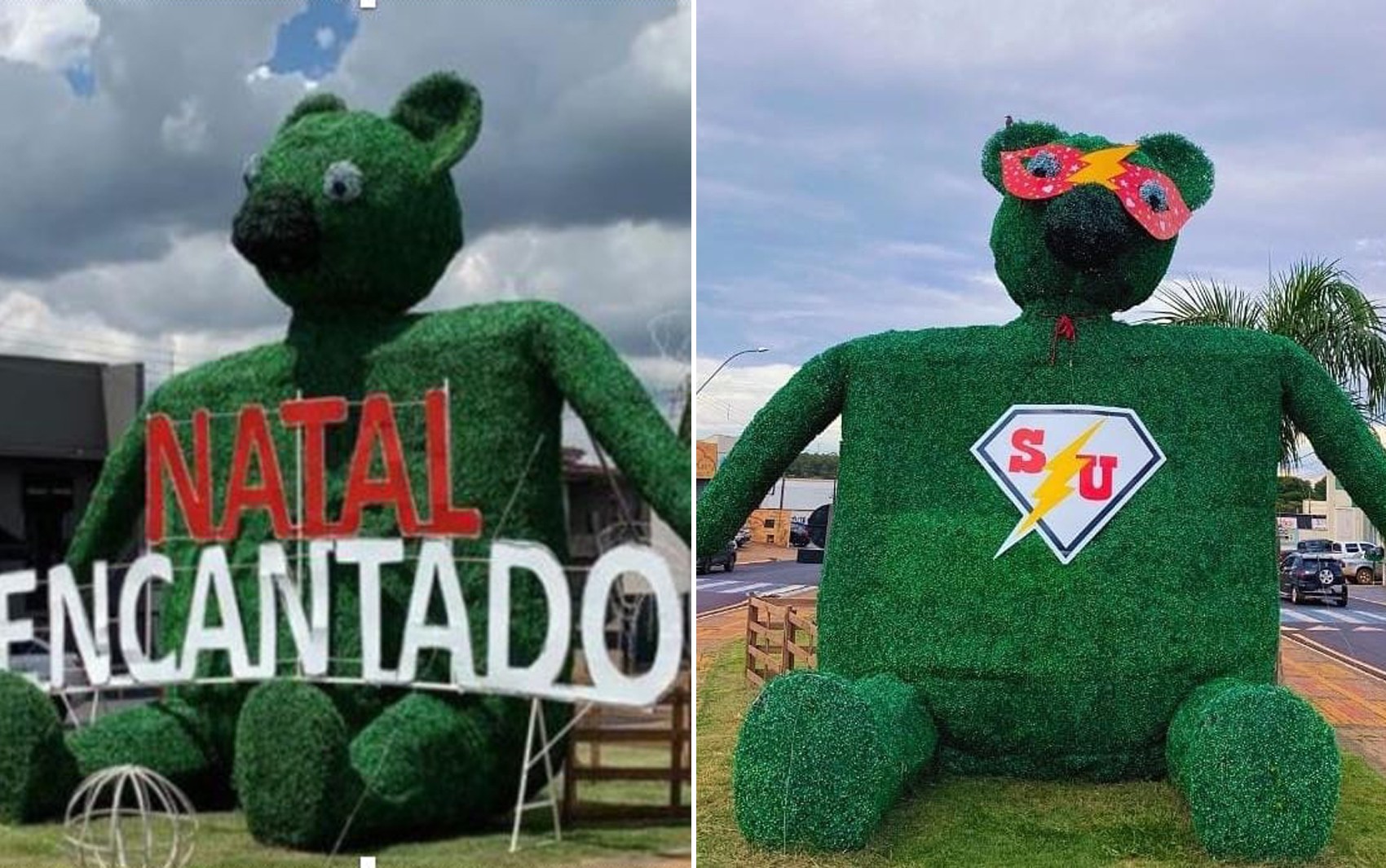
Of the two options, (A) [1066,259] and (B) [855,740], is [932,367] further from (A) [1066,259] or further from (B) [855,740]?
(B) [855,740]

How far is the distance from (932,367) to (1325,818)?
2.11 m

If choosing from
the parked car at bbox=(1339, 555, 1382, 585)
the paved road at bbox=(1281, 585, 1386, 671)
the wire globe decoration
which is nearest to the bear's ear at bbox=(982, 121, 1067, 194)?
the wire globe decoration

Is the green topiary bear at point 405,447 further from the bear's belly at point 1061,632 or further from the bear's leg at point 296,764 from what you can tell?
the bear's belly at point 1061,632

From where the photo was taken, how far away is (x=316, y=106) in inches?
219

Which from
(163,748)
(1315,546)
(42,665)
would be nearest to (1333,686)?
(163,748)

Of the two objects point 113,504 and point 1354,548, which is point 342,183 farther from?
point 1354,548

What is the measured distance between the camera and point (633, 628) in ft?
16.9

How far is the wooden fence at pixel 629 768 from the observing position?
5.21 metres

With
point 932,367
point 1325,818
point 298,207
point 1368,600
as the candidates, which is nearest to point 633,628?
point 932,367

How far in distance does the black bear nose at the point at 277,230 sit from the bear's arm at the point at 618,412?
0.93 m

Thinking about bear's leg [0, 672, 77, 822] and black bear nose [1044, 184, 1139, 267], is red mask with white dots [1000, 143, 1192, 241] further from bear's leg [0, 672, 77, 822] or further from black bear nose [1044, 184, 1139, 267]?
bear's leg [0, 672, 77, 822]

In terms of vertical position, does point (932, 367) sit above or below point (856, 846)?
above

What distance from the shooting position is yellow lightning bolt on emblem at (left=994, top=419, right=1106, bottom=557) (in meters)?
5.23

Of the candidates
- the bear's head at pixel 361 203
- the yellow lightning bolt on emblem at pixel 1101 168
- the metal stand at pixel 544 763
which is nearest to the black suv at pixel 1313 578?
the yellow lightning bolt on emblem at pixel 1101 168
